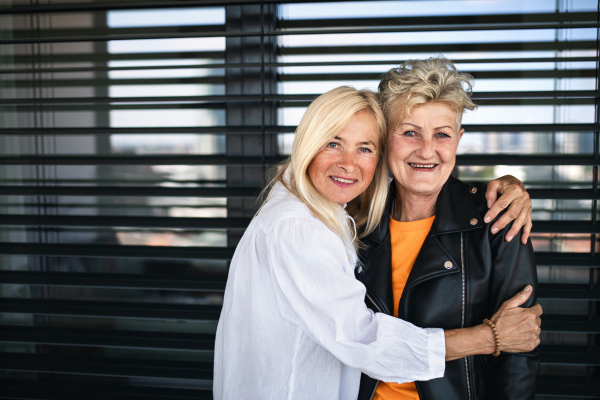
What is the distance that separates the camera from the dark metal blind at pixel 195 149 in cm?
187

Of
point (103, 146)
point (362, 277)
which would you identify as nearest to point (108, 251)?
point (103, 146)

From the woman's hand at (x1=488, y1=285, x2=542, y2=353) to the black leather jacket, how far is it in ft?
0.13

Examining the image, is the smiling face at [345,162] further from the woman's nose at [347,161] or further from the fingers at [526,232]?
the fingers at [526,232]

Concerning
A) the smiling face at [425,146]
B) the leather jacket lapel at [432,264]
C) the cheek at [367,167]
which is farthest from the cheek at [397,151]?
the leather jacket lapel at [432,264]

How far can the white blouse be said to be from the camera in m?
1.25

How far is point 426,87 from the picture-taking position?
1.48 meters

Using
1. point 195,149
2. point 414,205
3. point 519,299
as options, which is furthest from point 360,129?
point 195,149

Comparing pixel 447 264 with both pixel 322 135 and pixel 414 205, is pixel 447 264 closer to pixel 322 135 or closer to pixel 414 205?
pixel 414 205

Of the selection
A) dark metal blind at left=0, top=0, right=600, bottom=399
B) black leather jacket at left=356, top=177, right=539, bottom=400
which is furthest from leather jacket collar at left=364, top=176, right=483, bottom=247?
dark metal blind at left=0, top=0, right=600, bottom=399

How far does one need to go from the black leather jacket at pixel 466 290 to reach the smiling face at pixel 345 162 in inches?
13.3

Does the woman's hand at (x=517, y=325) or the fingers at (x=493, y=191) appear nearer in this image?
the woman's hand at (x=517, y=325)

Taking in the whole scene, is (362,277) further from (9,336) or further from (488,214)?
(9,336)

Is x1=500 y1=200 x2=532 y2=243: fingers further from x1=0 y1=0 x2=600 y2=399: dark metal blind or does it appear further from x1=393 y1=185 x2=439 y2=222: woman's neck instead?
x1=0 y1=0 x2=600 y2=399: dark metal blind

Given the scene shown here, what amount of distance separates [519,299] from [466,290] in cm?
16
